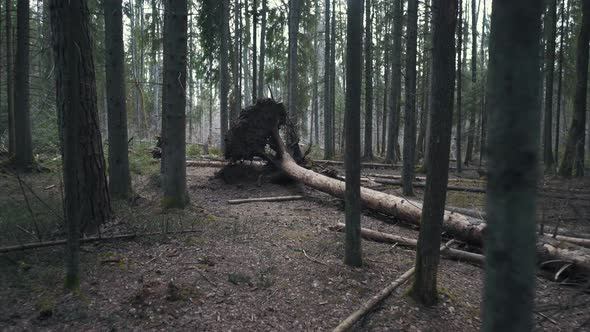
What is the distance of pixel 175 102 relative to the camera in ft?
23.1

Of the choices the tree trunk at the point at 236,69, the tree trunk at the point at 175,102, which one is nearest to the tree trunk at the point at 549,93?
the tree trunk at the point at 236,69

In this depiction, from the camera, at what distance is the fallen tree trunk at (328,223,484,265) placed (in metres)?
5.89

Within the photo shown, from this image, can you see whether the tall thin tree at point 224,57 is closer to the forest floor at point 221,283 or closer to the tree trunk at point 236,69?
the tree trunk at point 236,69

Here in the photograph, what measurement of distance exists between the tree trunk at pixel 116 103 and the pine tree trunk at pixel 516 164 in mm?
7648

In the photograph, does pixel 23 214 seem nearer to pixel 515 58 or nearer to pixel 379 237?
pixel 379 237

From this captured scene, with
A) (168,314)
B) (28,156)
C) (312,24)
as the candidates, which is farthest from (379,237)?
(312,24)

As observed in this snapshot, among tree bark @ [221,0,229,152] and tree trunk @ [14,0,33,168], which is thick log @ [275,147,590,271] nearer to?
tree bark @ [221,0,229,152]

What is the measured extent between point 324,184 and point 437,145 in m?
5.80

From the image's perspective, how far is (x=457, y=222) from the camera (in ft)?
21.6

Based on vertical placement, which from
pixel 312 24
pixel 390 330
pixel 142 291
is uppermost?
pixel 312 24

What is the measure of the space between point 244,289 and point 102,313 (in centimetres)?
155

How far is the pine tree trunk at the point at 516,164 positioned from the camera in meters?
1.09

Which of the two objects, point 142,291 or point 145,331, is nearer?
point 145,331

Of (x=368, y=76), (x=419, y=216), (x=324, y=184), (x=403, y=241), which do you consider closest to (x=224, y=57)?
(x=368, y=76)
